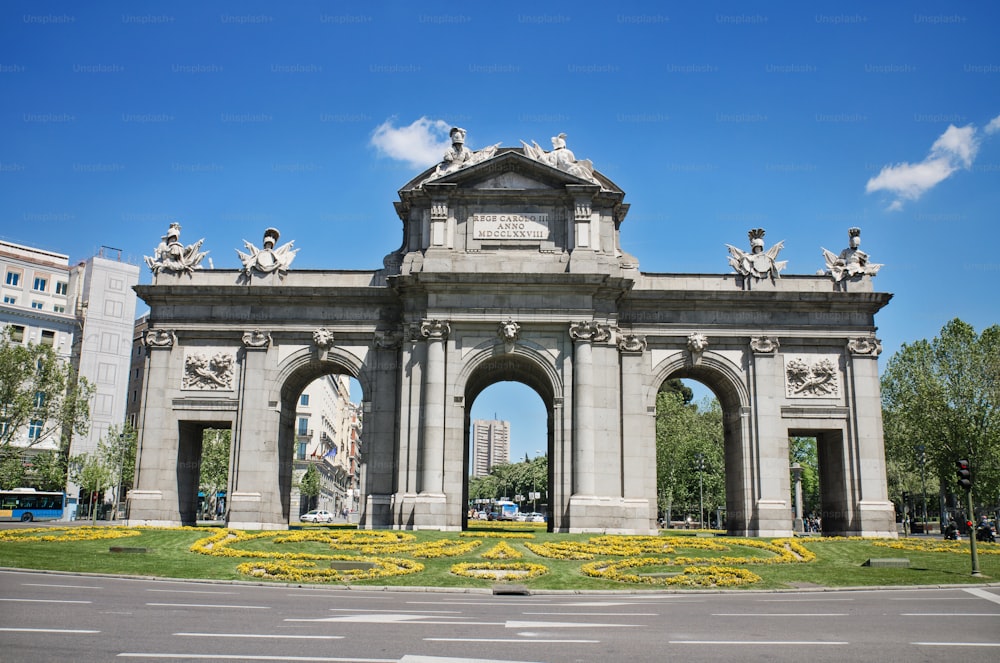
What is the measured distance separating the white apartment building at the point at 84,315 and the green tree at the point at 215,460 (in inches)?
494

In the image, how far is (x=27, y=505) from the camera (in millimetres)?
74000

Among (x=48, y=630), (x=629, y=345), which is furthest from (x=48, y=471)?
(x=48, y=630)

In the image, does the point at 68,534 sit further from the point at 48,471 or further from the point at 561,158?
the point at 48,471

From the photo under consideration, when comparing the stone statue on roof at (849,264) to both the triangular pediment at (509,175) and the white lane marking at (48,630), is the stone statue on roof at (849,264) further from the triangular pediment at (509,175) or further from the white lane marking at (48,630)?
the white lane marking at (48,630)

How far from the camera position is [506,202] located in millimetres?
45125

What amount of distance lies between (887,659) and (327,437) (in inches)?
4554

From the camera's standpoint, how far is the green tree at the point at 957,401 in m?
62.6

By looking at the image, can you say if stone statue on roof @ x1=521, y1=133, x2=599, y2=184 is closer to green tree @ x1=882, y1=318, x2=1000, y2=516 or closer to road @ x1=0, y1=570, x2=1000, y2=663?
road @ x1=0, y1=570, x2=1000, y2=663

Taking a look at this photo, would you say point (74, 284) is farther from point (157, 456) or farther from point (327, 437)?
point (157, 456)

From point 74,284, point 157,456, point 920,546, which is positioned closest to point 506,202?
point 157,456

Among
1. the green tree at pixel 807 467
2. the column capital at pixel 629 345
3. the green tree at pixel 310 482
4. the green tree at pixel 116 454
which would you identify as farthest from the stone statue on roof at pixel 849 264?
the green tree at pixel 310 482

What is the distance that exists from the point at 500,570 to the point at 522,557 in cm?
331

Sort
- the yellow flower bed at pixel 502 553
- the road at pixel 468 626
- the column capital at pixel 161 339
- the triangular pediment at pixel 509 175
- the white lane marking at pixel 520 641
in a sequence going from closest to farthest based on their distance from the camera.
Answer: the road at pixel 468 626 → the white lane marking at pixel 520 641 → the yellow flower bed at pixel 502 553 → the triangular pediment at pixel 509 175 → the column capital at pixel 161 339

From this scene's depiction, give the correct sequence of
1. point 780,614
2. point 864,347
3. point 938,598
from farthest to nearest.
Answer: point 864,347 < point 938,598 < point 780,614
